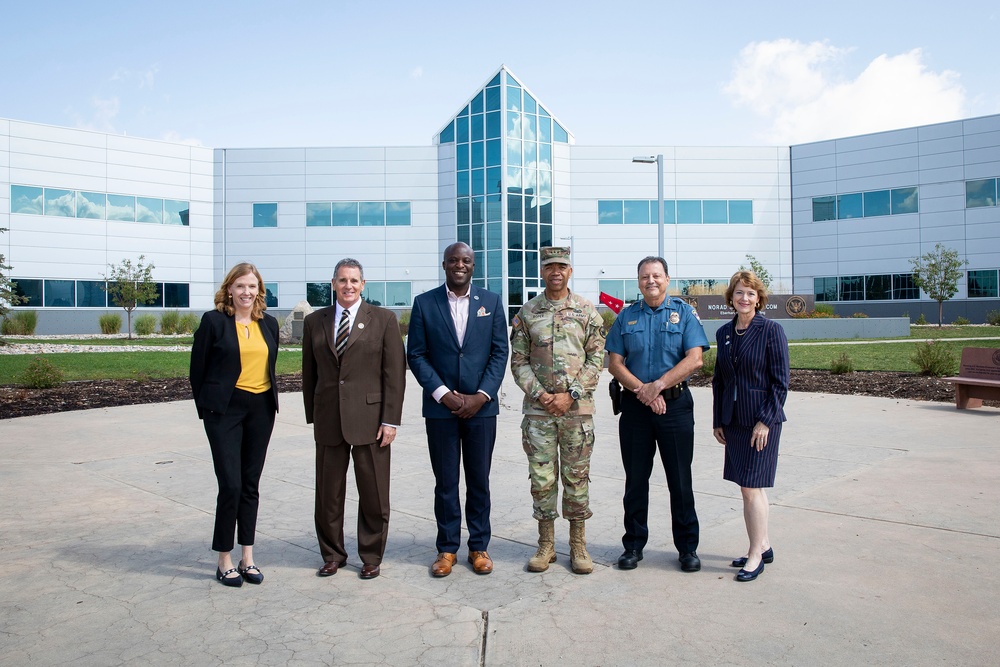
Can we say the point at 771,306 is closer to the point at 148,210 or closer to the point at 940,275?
the point at 940,275

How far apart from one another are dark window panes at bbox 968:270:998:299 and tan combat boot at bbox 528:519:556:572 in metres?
47.1

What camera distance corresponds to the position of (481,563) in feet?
15.2

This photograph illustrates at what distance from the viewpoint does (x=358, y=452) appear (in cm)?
477

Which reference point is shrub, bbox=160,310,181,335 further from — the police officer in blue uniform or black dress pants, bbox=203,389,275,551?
the police officer in blue uniform

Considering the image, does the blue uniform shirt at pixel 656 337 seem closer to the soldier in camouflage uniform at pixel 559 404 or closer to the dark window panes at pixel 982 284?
the soldier in camouflage uniform at pixel 559 404

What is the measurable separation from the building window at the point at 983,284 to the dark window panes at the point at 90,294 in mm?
49879

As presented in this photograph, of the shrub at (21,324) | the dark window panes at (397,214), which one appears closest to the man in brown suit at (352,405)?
the shrub at (21,324)

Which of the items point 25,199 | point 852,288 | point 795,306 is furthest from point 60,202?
point 852,288

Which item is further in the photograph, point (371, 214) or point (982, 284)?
point (371, 214)

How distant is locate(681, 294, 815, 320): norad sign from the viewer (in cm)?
3275

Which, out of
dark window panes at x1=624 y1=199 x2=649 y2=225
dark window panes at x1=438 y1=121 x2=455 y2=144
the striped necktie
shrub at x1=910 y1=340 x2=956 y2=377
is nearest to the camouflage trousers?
the striped necktie

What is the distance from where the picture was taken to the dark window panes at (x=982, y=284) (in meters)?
42.7

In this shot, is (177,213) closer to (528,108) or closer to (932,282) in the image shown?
(528,108)

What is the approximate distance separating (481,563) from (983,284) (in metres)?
47.7
